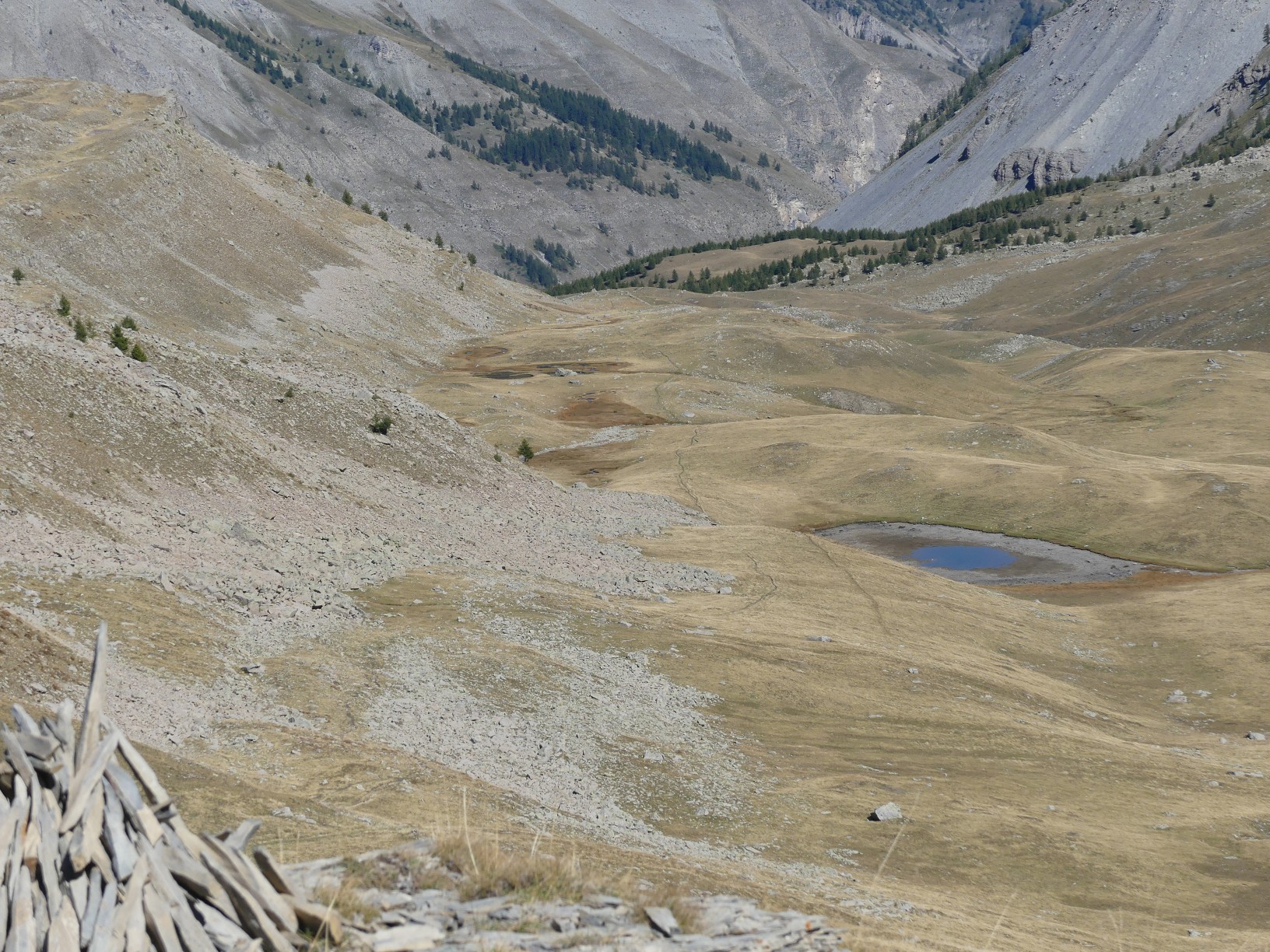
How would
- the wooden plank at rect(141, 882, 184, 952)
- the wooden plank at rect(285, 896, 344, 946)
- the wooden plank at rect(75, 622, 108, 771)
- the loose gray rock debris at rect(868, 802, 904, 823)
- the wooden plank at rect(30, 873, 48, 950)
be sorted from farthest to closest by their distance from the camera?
the loose gray rock debris at rect(868, 802, 904, 823) < the wooden plank at rect(285, 896, 344, 946) < the wooden plank at rect(75, 622, 108, 771) < the wooden plank at rect(141, 882, 184, 952) < the wooden plank at rect(30, 873, 48, 950)

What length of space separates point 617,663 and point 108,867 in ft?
86.6

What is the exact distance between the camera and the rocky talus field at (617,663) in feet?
56.5

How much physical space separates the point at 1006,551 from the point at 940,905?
5436 centimetres

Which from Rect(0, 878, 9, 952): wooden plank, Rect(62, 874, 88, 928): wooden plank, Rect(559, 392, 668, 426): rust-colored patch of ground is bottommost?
Rect(559, 392, 668, 426): rust-colored patch of ground

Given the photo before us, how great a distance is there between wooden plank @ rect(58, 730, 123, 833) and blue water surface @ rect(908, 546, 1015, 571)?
63903 mm

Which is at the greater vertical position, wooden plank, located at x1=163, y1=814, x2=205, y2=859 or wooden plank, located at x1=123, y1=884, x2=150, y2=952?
wooden plank, located at x1=163, y1=814, x2=205, y2=859

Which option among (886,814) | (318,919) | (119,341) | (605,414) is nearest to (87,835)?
(318,919)

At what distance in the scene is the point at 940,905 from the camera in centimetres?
2152

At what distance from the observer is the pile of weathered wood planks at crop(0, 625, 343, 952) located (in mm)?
9852

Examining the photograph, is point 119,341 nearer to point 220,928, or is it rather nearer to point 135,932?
point 220,928

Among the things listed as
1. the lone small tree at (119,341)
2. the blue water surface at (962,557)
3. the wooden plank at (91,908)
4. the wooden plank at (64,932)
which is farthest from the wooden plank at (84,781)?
the blue water surface at (962,557)

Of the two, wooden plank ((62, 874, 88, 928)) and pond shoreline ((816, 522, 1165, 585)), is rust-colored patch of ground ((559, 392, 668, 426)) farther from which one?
wooden plank ((62, 874, 88, 928))

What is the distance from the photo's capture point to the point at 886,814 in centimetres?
2784

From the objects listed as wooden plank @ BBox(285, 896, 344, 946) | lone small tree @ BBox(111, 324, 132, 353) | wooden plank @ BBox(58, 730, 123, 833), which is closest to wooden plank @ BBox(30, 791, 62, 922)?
wooden plank @ BBox(58, 730, 123, 833)
